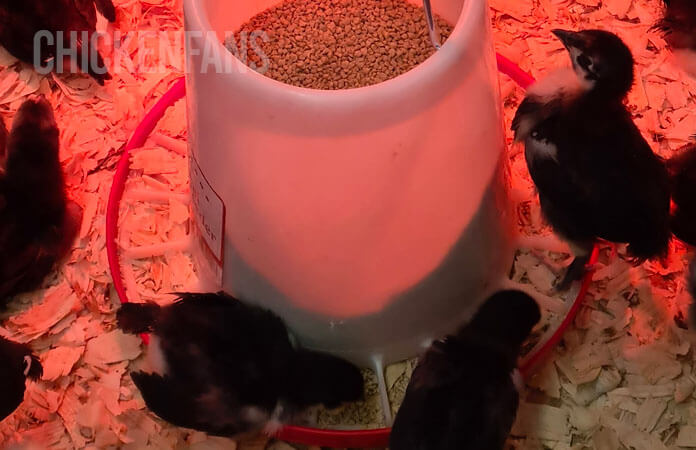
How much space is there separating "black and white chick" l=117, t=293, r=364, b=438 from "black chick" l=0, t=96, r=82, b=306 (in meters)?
0.36

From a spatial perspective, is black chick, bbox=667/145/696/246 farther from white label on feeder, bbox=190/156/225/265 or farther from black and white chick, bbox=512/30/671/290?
white label on feeder, bbox=190/156/225/265

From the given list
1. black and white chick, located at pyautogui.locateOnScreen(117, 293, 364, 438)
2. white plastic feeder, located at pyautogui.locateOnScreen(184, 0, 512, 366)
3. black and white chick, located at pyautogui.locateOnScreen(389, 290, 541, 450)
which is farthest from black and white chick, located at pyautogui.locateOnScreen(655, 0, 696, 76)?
black and white chick, located at pyautogui.locateOnScreen(117, 293, 364, 438)

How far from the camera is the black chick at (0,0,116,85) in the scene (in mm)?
1646

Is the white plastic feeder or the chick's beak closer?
the white plastic feeder

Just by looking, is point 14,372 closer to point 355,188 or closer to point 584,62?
point 355,188

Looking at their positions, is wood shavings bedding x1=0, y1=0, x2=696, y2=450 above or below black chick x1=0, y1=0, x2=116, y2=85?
below

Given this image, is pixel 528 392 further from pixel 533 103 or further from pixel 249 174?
pixel 249 174

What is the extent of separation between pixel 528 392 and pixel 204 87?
28.3 inches

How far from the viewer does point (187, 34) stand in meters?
1.10

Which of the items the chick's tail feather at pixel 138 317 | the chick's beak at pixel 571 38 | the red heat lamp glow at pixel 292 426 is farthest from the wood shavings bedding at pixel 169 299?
the chick's beak at pixel 571 38

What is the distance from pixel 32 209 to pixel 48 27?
17.7 inches

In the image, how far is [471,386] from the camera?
1117mm

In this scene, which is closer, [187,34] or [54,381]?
[187,34]

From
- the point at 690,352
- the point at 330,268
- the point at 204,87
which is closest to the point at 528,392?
the point at 690,352
